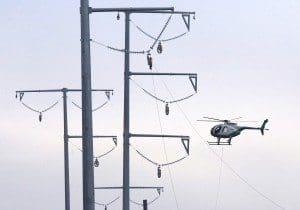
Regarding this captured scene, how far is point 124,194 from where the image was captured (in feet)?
183

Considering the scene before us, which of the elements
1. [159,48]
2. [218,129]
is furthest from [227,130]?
[159,48]

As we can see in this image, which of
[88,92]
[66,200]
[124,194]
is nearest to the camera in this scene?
[88,92]

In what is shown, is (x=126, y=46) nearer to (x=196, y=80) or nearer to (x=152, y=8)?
(x=196, y=80)

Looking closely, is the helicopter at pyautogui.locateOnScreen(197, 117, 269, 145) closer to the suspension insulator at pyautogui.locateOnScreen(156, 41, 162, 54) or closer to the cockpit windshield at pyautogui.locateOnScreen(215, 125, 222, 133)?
the cockpit windshield at pyautogui.locateOnScreen(215, 125, 222, 133)

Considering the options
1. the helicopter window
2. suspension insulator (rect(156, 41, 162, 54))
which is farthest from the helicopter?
suspension insulator (rect(156, 41, 162, 54))

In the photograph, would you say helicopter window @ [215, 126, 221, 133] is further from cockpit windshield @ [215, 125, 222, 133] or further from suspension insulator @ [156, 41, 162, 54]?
suspension insulator @ [156, 41, 162, 54]

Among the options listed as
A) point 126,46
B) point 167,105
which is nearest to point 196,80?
point 167,105

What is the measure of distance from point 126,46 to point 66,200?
2274cm

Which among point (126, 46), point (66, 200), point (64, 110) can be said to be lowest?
point (66, 200)

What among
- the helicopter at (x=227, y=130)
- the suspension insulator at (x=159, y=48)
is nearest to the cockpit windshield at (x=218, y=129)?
the helicopter at (x=227, y=130)

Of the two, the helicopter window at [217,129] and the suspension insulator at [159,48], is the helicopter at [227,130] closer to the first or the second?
the helicopter window at [217,129]

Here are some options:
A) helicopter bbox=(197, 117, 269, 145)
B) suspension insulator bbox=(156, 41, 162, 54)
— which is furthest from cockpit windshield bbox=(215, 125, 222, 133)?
suspension insulator bbox=(156, 41, 162, 54)

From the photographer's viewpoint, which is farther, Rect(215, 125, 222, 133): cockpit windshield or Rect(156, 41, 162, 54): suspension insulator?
Rect(215, 125, 222, 133): cockpit windshield

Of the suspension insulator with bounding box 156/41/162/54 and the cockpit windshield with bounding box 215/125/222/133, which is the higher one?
the suspension insulator with bounding box 156/41/162/54
